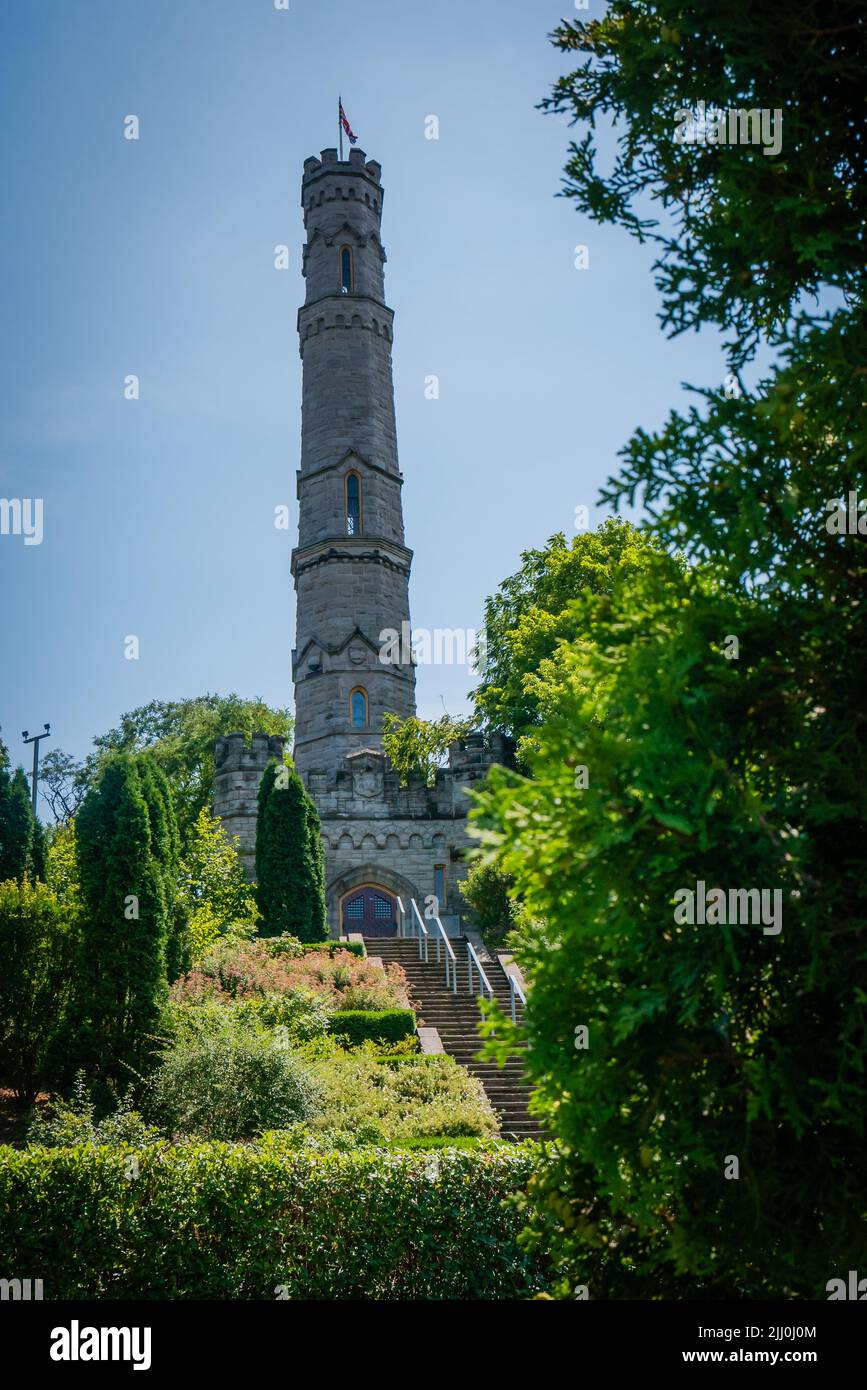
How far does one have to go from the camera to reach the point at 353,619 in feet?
104

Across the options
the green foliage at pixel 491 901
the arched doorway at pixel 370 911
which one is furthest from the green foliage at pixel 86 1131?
the arched doorway at pixel 370 911

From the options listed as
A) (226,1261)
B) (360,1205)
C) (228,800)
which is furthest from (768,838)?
(228,800)

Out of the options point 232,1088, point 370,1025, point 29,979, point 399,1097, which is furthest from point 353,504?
point 232,1088

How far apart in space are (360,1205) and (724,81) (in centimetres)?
873

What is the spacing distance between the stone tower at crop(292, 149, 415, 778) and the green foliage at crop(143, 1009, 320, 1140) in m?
15.6

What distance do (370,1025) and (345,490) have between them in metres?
19.2

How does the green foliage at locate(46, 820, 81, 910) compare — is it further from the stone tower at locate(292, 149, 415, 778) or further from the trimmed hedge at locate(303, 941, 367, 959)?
the stone tower at locate(292, 149, 415, 778)

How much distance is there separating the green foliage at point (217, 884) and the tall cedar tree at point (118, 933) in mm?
6576

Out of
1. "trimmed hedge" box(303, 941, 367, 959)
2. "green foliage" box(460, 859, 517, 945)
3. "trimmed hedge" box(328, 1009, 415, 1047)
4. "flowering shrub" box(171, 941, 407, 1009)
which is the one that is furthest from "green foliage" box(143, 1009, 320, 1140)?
"green foliage" box(460, 859, 517, 945)

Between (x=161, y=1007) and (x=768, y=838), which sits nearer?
(x=768, y=838)

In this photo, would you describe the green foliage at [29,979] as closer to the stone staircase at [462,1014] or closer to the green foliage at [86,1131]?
the green foliage at [86,1131]
